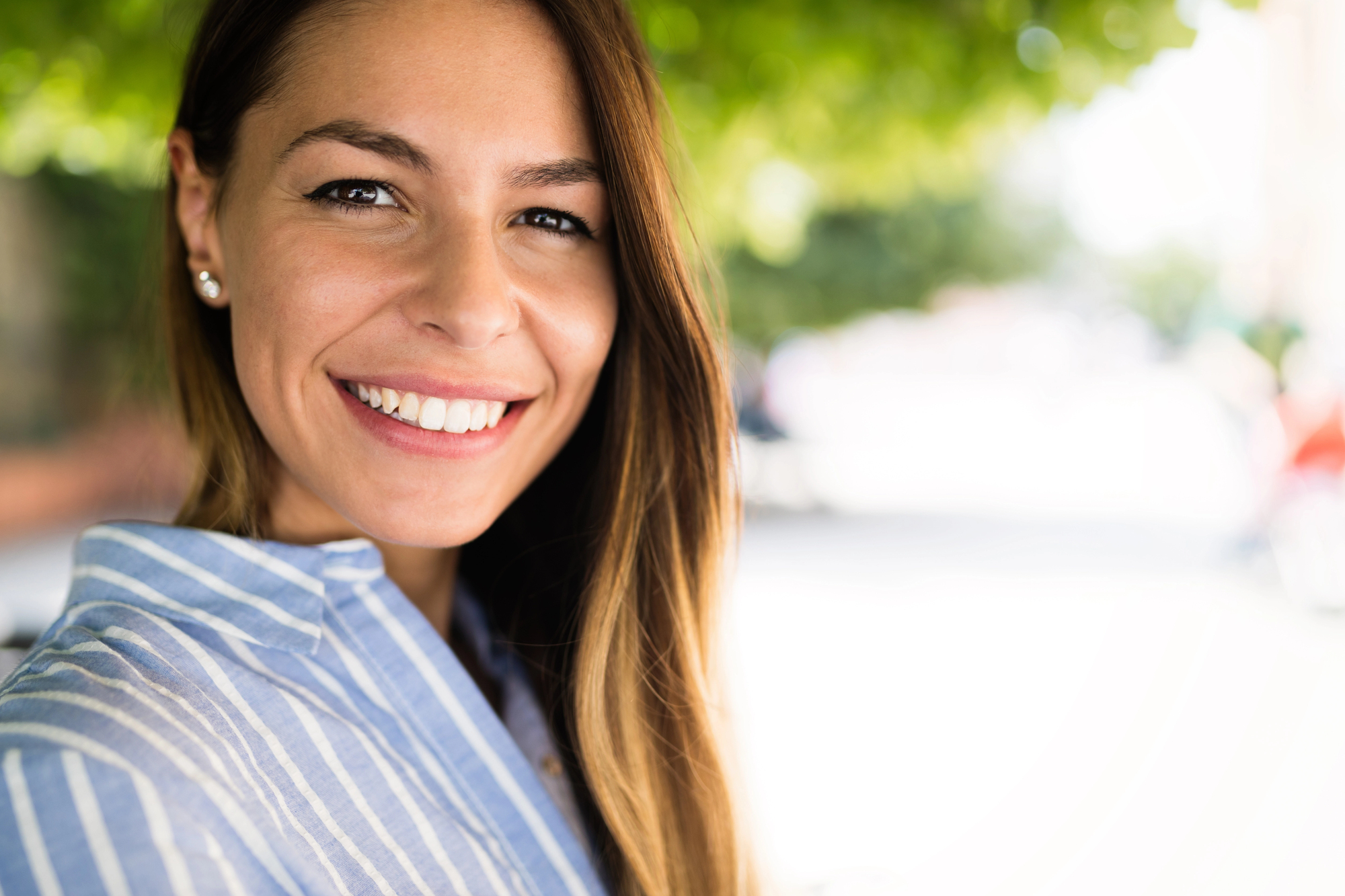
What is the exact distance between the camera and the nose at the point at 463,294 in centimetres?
121

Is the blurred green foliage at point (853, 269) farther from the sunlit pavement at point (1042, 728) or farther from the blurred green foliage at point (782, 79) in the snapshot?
the blurred green foliage at point (782, 79)

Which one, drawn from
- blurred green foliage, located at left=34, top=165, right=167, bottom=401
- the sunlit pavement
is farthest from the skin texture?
blurred green foliage, located at left=34, top=165, right=167, bottom=401

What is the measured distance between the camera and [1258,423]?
959cm

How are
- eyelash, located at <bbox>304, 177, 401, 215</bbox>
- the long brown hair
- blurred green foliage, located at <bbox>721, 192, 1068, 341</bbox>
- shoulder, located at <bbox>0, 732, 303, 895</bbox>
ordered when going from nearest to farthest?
shoulder, located at <bbox>0, 732, 303, 895</bbox>
eyelash, located at <bbox>304, 177, 401, 215</bbox>
the long brown hair
blurred green foliage, located at <bbox>721, 192, 1068, 341</bbox>

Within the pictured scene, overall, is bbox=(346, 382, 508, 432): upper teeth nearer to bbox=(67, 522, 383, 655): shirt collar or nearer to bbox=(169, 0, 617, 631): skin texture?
bbox=(169, 0, 617, 631): skin texture

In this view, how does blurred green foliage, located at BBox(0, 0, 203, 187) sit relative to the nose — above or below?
above

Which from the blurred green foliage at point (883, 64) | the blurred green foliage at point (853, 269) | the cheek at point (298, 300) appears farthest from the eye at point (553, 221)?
the blurred green foliage at point (853, 269)

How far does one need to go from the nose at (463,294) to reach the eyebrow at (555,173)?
93 millimetres

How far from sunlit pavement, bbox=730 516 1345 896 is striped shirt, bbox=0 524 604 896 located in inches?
24.4

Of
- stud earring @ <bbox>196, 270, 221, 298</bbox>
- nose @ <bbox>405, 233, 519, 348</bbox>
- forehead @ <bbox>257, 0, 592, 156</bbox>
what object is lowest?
stud earring @ <bbox>196, 270, 221, 298</bbox>

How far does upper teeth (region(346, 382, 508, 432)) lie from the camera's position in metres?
1.27

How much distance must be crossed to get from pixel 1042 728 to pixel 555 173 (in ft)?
18.8

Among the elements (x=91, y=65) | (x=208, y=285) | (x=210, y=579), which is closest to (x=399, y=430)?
(x=210, y=579)

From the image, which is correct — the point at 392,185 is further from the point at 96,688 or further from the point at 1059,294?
the point at 1059,294
